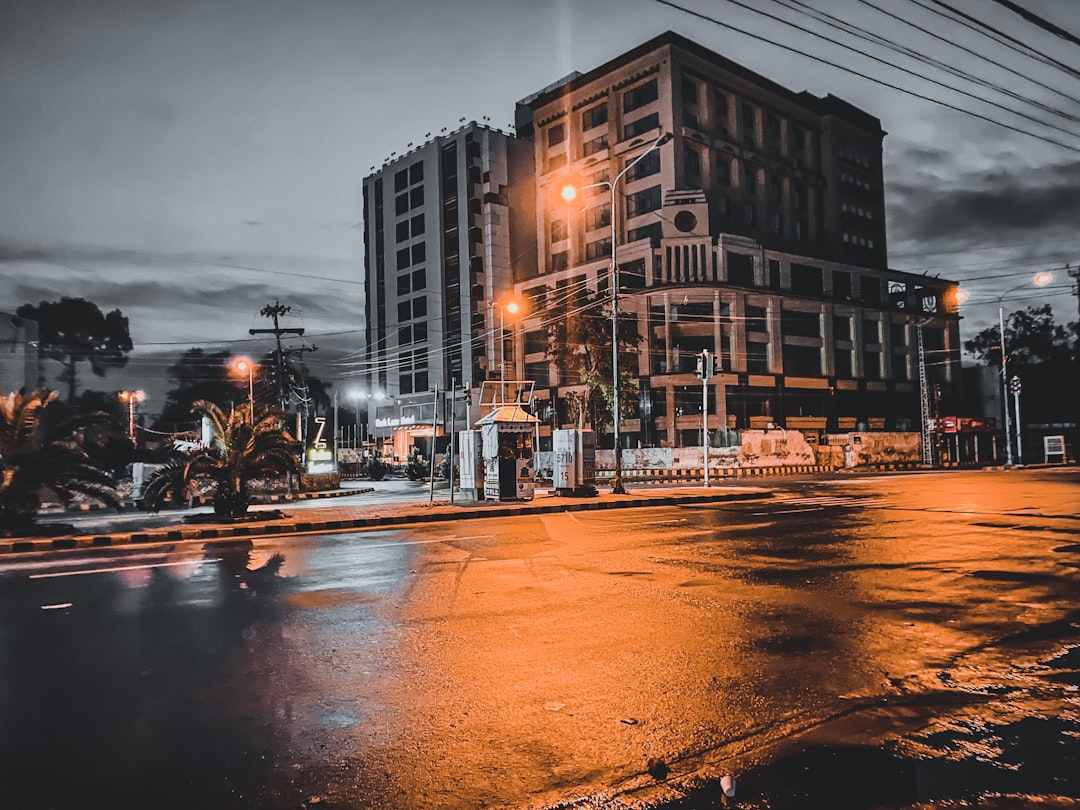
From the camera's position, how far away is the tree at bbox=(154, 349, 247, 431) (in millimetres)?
82312

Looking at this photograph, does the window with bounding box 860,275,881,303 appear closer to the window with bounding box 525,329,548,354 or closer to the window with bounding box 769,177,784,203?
the window with bounding box 769,177,784,203

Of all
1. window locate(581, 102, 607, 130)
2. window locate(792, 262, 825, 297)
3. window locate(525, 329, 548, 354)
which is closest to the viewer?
window locate(792, 262, 825, 297)

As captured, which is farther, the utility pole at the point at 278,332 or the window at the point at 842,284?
the window at the point at 842,284

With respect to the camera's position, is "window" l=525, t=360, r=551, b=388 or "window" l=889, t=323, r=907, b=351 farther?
"window" l=525, t=360, r=551, b=388

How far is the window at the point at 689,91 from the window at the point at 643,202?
795 cm

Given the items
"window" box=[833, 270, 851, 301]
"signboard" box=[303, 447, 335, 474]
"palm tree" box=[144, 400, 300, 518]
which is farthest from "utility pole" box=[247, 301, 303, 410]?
"window" box=[833, 270, 851, 301]

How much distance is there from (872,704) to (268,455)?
666 inches

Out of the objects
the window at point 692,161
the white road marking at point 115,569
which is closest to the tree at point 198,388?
the window at point 692,161

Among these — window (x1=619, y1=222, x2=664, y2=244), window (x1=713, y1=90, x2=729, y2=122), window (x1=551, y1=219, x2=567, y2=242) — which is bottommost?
window (x1=619, y1=222, x2=664, y2=244)

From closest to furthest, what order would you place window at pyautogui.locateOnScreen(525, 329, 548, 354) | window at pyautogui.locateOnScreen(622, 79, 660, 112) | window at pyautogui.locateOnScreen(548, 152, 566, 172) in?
window at pyautogui.locateOnScreen(622, 79, 660, 112)
window at pyautogui.locateOnScreen(525, 329, 548, 354)
window at pyautogui.locateOnScreen(548, 152, 566, 172)

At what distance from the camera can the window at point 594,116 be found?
66250mm

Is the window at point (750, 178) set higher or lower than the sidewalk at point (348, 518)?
higher

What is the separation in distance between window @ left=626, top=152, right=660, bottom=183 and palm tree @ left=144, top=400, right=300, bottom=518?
49115 mm

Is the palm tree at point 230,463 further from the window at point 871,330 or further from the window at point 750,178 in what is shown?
the window at point 871,330
